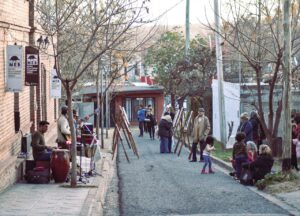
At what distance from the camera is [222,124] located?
28.2 metres

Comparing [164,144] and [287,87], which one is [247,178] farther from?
[164,144]

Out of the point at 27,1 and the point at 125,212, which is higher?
the point at 27,1

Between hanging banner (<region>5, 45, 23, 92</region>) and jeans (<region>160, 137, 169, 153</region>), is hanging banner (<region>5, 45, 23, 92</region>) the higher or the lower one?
the higher one

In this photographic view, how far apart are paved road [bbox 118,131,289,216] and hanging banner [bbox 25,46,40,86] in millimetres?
3363

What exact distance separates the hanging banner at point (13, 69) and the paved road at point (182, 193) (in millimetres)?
3305

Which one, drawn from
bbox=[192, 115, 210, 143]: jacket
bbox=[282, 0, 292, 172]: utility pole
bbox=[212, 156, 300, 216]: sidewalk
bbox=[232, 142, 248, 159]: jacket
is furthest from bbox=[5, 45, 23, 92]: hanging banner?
bbox=[192, 115, 210, 143]: jacket

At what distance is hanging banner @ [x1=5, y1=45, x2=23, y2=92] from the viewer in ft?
55.5

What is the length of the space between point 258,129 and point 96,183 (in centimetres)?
786

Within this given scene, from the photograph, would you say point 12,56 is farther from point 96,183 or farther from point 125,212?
point 125,212

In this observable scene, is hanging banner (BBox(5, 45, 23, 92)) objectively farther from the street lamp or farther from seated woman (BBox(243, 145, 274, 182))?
seated woman (BBox(243, 145, 274, 182))

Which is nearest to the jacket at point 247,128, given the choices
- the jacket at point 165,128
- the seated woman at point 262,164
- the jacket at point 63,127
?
the seated woman at point 262,164

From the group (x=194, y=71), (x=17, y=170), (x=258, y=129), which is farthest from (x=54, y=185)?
(x=194, y=71)

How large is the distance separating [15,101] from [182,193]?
5.43 metres

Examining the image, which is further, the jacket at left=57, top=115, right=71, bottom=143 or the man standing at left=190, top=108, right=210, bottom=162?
the man standing at left=190, top=108, right=210, bottom=162
